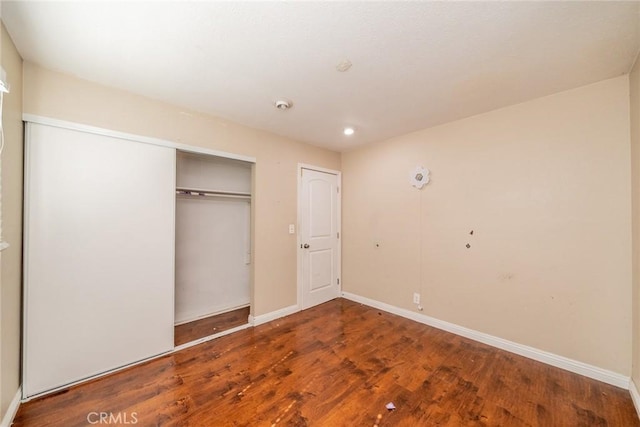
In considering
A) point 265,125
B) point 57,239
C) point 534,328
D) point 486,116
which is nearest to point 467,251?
point 534,328

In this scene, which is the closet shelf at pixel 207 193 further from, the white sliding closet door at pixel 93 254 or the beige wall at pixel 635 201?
the beige wall at pixel 635 201

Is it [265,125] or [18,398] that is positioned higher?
[265,125]

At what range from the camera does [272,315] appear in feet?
10.6

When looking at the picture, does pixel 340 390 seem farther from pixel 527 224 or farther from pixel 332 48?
pixel 332 48

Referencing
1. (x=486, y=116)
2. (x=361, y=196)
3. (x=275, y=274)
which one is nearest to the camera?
(x=486, y=116)

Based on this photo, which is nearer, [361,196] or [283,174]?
[283,174]

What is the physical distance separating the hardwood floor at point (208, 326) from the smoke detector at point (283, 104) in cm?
259

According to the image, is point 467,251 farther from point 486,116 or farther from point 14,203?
point 14,203

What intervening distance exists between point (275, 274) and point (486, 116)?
3093 millimetres

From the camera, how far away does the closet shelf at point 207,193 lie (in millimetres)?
2996

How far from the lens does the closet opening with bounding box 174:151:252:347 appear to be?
122 inches

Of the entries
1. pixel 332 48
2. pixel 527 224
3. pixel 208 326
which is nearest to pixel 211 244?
pixel 208 326

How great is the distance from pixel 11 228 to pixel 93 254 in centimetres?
50

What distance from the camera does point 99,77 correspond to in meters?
2.02
